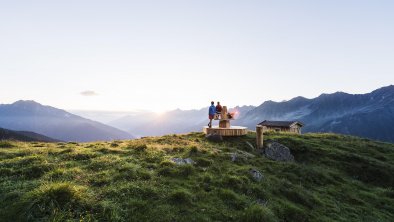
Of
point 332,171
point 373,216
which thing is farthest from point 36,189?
point 332,171

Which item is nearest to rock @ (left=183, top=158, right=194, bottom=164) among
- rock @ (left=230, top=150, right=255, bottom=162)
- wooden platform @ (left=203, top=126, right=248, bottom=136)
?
rock @ (left=230, top=150, right=255, bottom=162)

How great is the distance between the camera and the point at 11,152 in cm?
1856

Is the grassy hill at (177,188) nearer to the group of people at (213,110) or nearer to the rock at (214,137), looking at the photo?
the rock at (214,137)

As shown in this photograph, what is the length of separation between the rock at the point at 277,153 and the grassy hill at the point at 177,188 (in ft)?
5.06

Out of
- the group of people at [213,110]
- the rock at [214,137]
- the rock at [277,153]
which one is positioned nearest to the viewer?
the rock at [277,153]

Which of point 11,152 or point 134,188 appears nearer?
point 134,188

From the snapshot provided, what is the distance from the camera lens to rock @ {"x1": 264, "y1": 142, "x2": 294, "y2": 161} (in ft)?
79.4

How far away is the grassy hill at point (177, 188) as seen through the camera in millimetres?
11453

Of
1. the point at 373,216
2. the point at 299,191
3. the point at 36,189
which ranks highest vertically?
the point at 36,189

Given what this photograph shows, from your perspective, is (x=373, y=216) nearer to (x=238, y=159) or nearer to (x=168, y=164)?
(x=238, y=159)

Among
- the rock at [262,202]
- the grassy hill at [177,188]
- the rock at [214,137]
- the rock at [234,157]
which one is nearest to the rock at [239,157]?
the rock at [234,157]

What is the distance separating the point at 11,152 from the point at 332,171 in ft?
76.9

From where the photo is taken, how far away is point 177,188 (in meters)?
A: 14.3

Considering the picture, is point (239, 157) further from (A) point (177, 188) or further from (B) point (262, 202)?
(A) point (177, 188)
